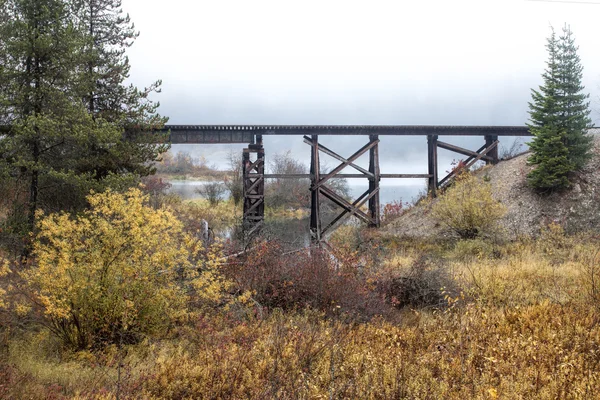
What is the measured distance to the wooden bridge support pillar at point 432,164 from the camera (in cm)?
1750

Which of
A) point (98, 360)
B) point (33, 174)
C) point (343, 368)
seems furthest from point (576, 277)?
point (33, 174)

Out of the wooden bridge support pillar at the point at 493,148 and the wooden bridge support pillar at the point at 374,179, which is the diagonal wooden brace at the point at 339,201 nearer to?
the wooden bridge support pillar at the point at 374,179

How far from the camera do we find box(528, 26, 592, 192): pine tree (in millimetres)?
14227

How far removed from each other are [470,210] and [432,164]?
5418 millimetres

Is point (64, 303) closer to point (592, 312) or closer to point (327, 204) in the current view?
point (592, 312)

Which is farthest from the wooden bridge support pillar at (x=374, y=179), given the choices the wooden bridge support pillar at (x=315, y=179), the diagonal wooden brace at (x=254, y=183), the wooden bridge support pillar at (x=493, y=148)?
the wooden bridge support pillar at (x=493, y=148)

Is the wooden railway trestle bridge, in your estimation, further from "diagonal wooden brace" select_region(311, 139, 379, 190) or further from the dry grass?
the dry grass

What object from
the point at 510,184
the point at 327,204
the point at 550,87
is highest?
the point at 550,87

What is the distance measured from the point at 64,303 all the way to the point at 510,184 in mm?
15922

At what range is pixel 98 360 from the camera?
5.02 metres

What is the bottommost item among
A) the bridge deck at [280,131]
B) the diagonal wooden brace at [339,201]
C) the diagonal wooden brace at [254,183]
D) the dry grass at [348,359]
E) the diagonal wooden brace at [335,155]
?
the dry grass at [348,359]

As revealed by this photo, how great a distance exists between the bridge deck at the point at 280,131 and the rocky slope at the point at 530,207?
295 cm

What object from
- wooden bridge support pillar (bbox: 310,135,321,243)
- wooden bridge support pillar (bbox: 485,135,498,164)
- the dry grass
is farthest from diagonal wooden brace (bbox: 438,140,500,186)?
the dry grass

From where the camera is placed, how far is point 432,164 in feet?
58.2
